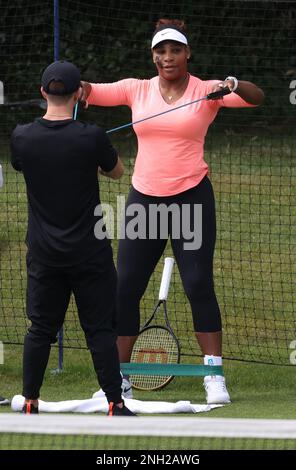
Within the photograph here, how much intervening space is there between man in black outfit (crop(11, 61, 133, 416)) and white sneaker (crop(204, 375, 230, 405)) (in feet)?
3.07

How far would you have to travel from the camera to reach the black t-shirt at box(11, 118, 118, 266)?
19.6 ft

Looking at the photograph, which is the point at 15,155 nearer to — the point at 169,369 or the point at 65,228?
the point at 65,228

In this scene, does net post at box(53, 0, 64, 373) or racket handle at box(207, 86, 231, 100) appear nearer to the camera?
racket handle at box(207, 86, 231, 100)

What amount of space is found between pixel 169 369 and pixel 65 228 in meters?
1.57

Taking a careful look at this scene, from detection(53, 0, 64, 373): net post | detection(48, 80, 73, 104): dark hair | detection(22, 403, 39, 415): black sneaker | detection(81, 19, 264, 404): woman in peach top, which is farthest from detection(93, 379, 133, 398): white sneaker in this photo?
detection(48, 80, 73, 104): dark hair

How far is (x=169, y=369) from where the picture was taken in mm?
7305

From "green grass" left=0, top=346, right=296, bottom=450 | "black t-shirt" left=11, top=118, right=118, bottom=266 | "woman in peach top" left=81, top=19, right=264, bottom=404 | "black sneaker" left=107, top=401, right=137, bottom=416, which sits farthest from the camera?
"woman in peach top" left=81, top=19, right=264, bottom=404

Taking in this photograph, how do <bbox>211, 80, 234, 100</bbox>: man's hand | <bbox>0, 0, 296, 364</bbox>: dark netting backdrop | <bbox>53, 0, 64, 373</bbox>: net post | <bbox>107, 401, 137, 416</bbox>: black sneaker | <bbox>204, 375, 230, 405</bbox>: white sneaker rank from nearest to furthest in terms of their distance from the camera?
<bbox>107, 401, 137, 416</bbox>: black sneaker < <bbox>211, 80, 234, 100</bbox>: man's hand < <bbox>204, 375, 230, 405</bbox>: white sneaker < <bbox>53, 0, 64, 373</bbox>: net post < <bbox>0, 0, 296, 364</bbox>: dark netting backdrop

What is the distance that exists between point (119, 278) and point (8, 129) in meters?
5.58

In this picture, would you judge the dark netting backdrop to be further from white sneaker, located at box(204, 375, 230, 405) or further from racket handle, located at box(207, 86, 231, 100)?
racket handle, located at box(207, 86, 231, 100)

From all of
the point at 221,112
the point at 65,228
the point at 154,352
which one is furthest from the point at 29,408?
the point at 221,112

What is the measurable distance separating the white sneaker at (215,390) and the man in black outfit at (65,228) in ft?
3.07

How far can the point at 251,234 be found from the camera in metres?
11.1

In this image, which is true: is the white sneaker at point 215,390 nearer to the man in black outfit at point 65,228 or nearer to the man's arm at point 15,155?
the man in black outfit at point 65,228
